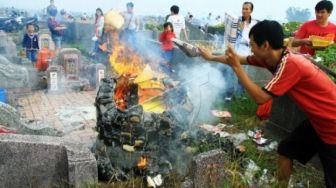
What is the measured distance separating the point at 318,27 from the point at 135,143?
4.41 metres

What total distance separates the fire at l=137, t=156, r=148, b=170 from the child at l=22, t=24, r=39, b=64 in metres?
9.16

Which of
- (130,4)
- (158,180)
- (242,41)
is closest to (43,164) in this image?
(158,180)

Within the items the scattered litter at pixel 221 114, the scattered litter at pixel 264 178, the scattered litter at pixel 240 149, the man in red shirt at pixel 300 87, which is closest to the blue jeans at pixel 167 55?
the scattered litter at pixel 221 114

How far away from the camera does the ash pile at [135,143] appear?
511 centimetres

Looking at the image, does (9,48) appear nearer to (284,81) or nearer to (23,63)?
(23,63)

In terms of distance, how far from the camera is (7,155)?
179 inches

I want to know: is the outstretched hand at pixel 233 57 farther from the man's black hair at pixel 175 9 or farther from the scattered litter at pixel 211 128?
the man's black hair at pixel 175 9

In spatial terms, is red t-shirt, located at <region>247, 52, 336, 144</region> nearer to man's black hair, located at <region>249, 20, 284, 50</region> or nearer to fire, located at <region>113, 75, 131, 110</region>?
man's black hair, located at <region>249, 20, 284, 50</region>

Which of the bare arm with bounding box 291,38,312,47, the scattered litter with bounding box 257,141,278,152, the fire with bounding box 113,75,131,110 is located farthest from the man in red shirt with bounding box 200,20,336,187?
the bare arm with bounding box 291,38,312,47

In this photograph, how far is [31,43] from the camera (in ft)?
42.9

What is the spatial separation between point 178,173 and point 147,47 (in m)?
10.2

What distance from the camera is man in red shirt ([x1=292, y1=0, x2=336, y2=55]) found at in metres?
6.96

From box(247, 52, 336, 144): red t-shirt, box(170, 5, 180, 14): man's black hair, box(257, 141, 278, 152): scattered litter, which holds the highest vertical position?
box(170, 5, 180, 14): man's black hair

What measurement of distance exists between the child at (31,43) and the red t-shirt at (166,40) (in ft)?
15.1
